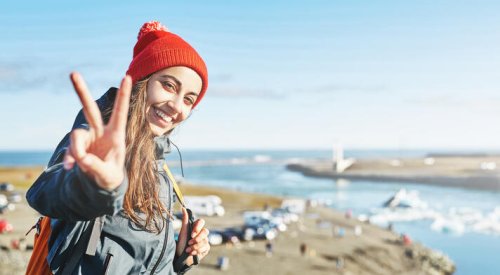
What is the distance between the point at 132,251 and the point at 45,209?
498 mm

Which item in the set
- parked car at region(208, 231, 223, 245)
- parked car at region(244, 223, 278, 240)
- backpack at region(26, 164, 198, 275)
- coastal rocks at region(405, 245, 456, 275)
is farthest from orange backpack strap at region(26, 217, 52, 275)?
coastal rocks at region(405, 245, 456, 275)

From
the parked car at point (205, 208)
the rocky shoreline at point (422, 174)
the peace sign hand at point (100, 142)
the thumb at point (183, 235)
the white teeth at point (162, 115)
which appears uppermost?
the white teeth at point (162, 115)

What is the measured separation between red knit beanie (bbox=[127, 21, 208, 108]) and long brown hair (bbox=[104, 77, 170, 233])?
0.10 meters

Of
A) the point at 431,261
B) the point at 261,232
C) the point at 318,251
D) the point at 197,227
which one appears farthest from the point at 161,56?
the point at 431,261

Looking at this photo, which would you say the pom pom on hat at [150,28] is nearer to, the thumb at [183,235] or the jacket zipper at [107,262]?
the thumb at [183,235]

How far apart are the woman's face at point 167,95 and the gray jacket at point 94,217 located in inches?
3.0

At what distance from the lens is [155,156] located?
2092mm

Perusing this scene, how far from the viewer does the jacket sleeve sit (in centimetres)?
133

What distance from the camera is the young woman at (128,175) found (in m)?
1.30

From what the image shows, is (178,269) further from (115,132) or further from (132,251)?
(115,132)

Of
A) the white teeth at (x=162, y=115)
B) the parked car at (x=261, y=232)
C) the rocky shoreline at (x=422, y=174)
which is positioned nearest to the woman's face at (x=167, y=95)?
the white teeth at (x=162, y=115)

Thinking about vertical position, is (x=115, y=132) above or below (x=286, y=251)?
above

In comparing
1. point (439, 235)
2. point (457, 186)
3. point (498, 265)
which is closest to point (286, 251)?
point (498, 265)

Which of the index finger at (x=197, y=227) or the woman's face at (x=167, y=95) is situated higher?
the woman's face at (x=167, y=95)
